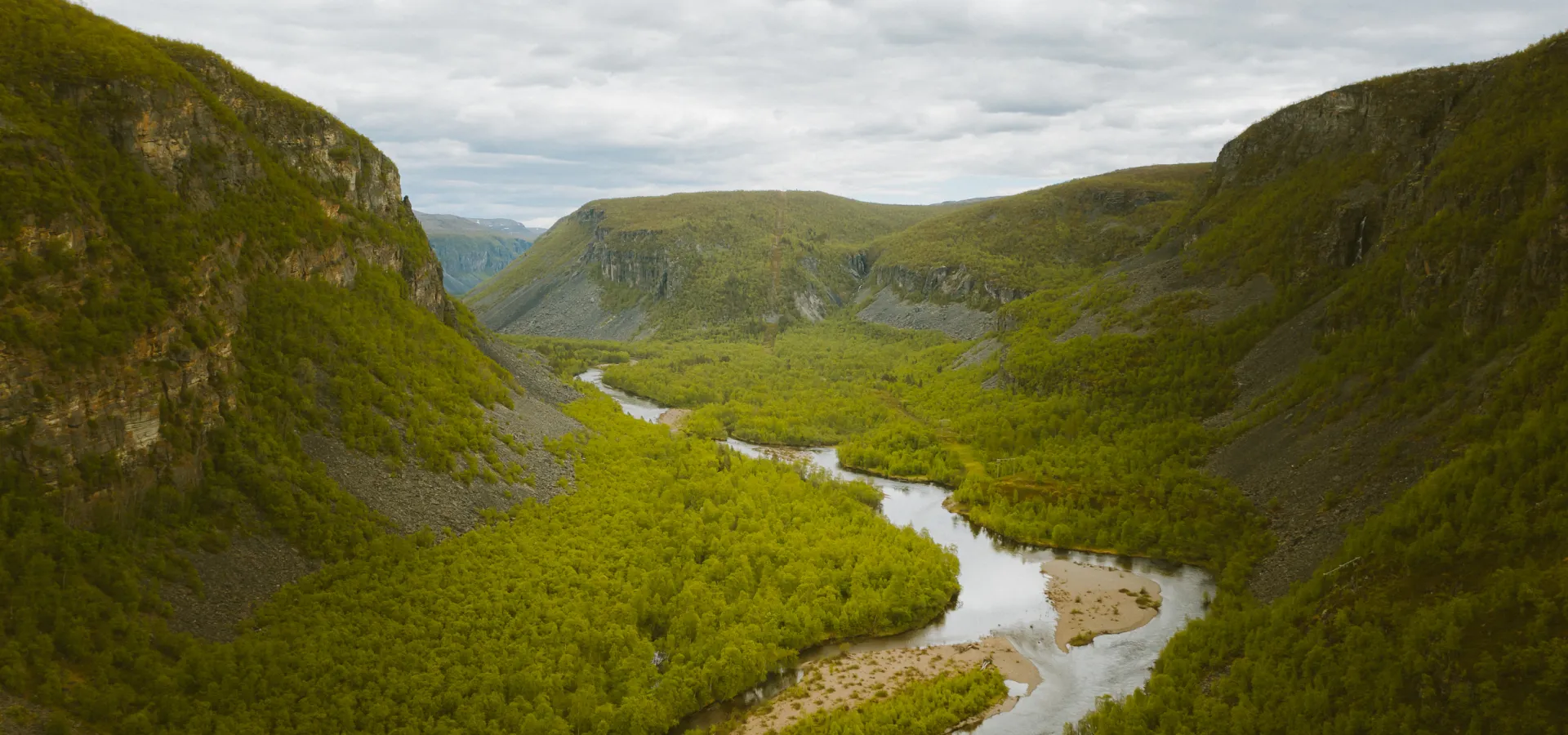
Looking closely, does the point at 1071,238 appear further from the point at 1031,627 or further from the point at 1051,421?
the point at 1031,627

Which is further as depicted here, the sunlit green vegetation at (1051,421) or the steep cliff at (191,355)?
the sunlit green vegetation at (1051,421)

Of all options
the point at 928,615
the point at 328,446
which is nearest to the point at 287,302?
the point at 328,446

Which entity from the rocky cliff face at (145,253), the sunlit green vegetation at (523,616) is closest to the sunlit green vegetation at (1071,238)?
the sunlit green vegetation at (523,616)

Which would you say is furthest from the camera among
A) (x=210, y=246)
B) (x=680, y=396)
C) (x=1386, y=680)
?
(x=680, y=396)

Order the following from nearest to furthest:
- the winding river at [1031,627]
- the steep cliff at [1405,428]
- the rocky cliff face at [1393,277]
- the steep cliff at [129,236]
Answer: the steep cliff at [1405,428] → the steep cliff at [129,236] → the winding river at [1031,627] → the rocky cliff face at [1393,277]

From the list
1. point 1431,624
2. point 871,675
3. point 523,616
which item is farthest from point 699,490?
point 1431,624

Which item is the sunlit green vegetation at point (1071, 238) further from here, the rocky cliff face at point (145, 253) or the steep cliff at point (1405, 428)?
the rocky cliff face at point (145, 253)

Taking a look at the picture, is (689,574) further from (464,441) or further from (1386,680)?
(1386,680)
